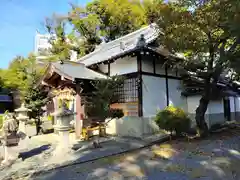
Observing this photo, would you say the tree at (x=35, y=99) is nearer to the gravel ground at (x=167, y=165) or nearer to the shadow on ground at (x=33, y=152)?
the shadow on ground at (x=33, y=152)

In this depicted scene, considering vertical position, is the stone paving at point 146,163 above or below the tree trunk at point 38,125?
below

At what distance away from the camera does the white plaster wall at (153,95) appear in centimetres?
1066

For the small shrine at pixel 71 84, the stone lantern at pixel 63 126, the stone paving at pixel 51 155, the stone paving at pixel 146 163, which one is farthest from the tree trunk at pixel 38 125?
the stone lantern at pixel 63 126

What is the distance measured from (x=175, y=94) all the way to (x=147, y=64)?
2768mm

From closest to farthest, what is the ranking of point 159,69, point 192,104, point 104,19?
point 159,69, point 192,104, point 104,19

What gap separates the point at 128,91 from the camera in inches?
442

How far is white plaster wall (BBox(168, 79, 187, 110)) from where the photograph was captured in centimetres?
1213

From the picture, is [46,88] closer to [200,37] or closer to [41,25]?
[200,37]

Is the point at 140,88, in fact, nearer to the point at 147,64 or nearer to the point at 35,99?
the point at 147,64

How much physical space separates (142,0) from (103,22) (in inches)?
204

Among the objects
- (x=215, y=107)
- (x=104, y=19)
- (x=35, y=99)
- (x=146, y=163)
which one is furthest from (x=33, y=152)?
(x=104, y=19)

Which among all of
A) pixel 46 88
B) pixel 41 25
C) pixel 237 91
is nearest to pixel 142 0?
pixel 41 25

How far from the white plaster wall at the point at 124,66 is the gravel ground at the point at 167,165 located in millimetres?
4401

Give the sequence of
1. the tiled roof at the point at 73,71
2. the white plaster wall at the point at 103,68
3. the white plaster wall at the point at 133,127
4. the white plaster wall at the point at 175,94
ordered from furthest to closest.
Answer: the white plaster wall at the point at 103,68
the white plaster wall at the point at 175,94
the tiled roof at the point at 73,71
the white plaster wall at the point at 133,127
